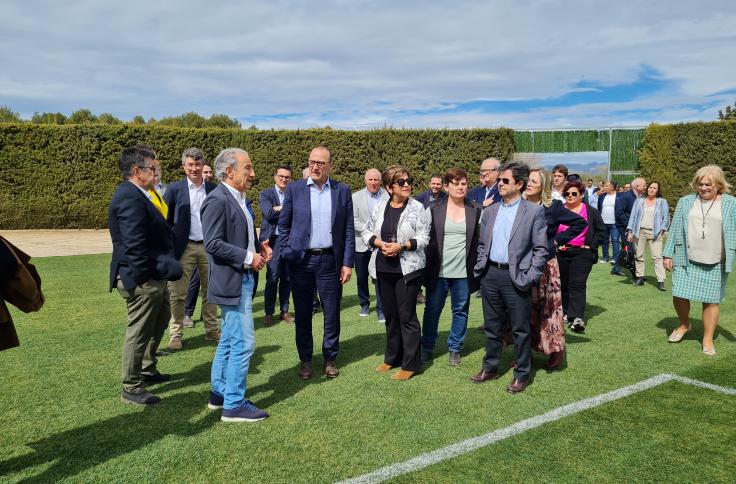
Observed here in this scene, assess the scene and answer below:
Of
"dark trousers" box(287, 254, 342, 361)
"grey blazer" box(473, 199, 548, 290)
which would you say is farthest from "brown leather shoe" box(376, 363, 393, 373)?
"grey blazer" box(473, 199, 548, 290)

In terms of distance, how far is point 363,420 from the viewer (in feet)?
13.5

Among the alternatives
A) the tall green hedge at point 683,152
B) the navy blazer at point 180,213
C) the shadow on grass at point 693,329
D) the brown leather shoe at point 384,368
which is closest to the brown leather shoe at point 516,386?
the brown leather shoe at point 384,368

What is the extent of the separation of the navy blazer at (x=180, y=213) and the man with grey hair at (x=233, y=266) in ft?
7.53

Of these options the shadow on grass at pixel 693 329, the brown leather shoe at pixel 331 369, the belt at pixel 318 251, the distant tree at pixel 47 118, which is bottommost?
the shadow on grass at pixel 693 329

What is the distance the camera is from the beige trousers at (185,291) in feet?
20.1

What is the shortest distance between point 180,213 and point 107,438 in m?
2.93

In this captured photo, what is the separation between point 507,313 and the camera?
4.87 m

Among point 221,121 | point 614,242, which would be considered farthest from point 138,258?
point 221,121

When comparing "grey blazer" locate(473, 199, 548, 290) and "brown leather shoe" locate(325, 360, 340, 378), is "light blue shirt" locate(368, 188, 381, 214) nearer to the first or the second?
"brown leather shoe" locate(325, 360, 340, 378)

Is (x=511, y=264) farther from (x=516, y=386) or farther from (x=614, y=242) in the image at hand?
(x=614, y=242)

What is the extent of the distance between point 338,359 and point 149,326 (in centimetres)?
207

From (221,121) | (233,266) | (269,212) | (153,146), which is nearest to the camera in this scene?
(233,266)

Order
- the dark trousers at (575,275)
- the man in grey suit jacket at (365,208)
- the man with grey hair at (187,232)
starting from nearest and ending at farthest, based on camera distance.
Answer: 1. the man with grey hair at (187,232)
2. the dark trousers at (575,275)
3. the man in grey suit jacket at (365,208)

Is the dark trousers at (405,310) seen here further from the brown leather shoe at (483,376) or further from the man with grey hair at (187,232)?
the man with grey hair at (187,232)
